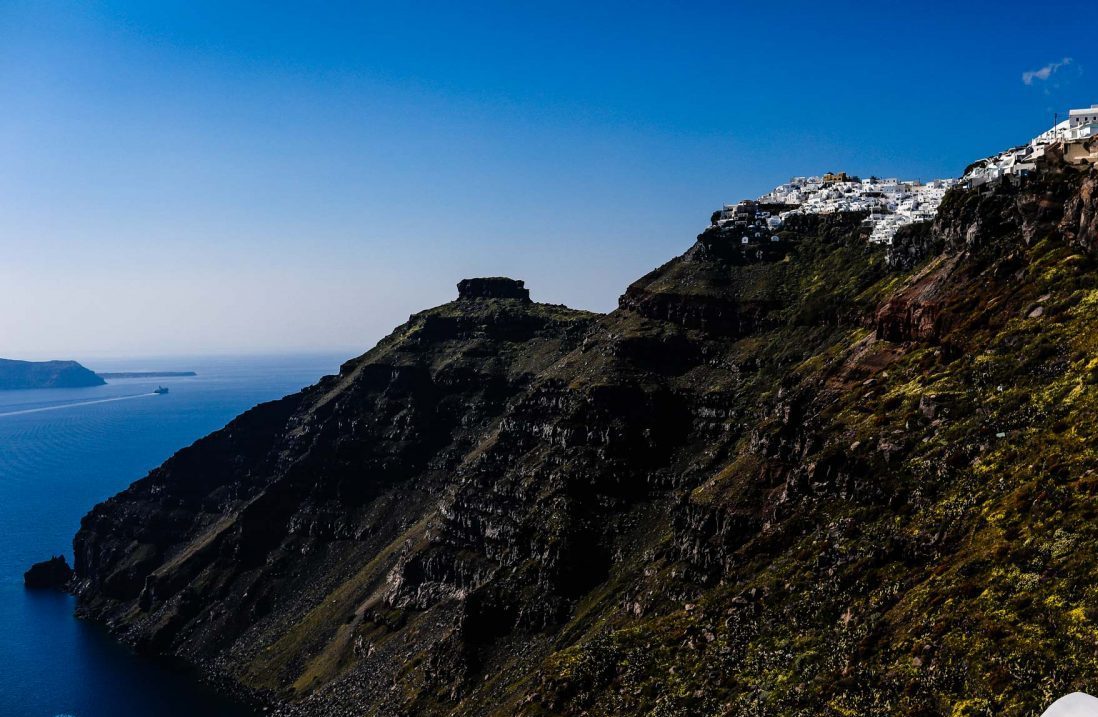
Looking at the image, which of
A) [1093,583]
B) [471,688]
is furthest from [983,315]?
[471,688]

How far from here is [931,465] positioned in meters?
95.6

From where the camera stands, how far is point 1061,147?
12962 centimetres

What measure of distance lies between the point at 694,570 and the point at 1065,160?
8849 centimetres

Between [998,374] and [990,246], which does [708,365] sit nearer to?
[990,246]

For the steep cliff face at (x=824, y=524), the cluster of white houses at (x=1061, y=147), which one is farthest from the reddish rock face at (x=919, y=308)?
the cluster of white houses at (x=1061, y=147)

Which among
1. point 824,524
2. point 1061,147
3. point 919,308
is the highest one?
point 1061,147

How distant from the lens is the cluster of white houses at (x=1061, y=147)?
125 metres

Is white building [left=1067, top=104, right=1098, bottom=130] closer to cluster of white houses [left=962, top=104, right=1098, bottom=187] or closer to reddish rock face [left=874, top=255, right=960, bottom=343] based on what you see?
cluster of white houses [left=962, top=104, right=1098, bottom=187]

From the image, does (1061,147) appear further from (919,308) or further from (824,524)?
(824,524)

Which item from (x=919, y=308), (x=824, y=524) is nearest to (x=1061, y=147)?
(x=919, y=308)

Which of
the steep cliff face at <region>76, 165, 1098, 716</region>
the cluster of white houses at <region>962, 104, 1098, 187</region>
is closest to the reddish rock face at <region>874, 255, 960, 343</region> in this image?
the steep cliff face at <region>76, 165, 1098, 716</region>

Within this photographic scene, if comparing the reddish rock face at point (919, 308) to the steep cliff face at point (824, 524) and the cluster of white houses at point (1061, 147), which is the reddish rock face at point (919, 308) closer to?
the steep cliff face at point (824, 524)

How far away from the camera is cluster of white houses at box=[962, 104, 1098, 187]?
125062 millimetres

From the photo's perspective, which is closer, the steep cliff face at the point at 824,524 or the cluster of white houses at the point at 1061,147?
the steep cliff face at the point at 824,524
